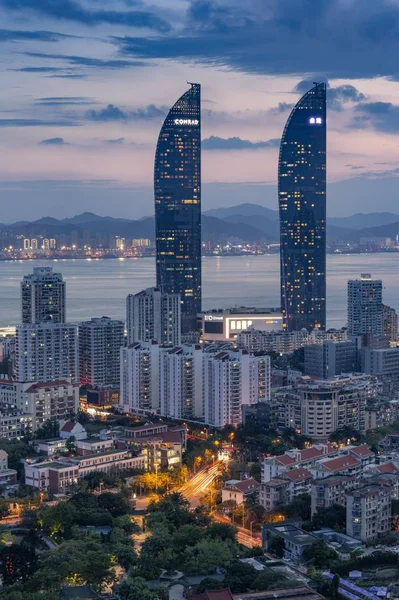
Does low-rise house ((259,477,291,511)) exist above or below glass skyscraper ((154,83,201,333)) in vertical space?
below

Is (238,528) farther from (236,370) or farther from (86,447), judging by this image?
(236,370)

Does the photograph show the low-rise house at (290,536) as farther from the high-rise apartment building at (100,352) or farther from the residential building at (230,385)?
the high-rise apartment building at (100,352)

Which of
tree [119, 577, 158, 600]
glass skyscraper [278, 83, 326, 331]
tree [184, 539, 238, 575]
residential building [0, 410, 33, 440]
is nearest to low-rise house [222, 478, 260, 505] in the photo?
tree [184, 539, 238, 575]

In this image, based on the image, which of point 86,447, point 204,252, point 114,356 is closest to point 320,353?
point 114,356

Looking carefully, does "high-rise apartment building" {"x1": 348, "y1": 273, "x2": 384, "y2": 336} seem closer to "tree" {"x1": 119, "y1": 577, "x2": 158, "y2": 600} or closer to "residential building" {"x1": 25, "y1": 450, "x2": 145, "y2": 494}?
"residential building" {"x1": 25, "y1": 450, "x2": 145, "y2": 494}

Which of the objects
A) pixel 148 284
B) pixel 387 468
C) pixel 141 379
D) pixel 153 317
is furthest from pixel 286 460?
→ pixel 148 284
